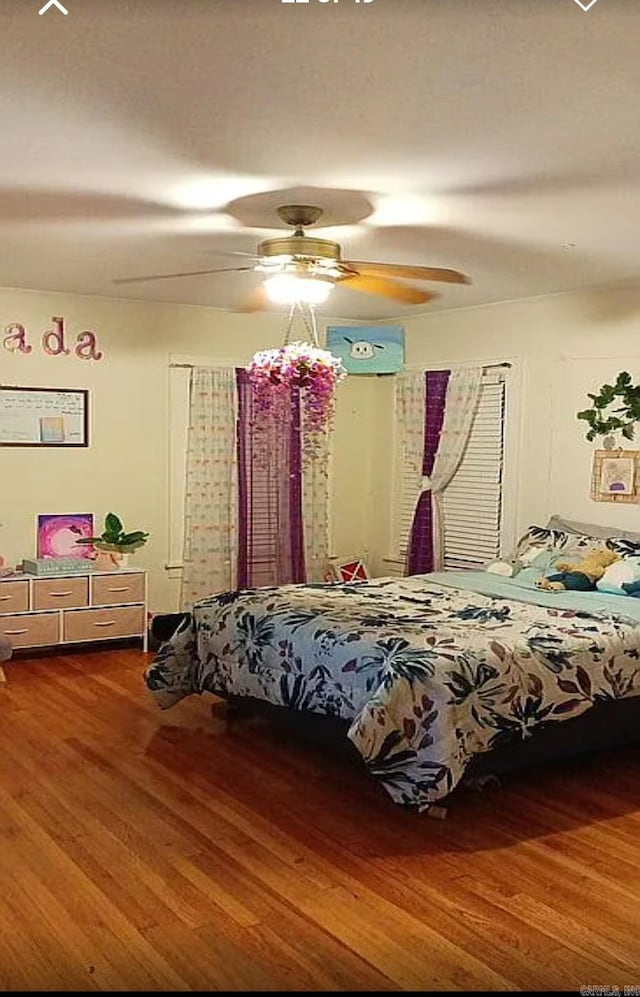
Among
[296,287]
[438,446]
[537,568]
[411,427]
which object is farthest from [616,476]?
[296,287]

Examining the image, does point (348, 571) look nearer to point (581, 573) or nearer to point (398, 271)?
point (581, 573)

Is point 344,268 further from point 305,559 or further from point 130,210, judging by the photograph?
point 305,559

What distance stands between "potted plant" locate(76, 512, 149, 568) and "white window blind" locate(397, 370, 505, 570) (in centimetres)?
224

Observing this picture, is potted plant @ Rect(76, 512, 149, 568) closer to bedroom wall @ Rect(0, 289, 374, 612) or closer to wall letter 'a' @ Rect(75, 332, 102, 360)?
bedroom wall @ Rect(0, 289, 374, 612)

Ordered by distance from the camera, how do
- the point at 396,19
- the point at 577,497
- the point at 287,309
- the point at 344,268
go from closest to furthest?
the point at 396,19
the point at 344,268
the point at 577,497
the point at 287,309

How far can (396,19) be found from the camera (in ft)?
7.52

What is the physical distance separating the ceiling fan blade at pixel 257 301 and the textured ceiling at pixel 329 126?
1.14 meters

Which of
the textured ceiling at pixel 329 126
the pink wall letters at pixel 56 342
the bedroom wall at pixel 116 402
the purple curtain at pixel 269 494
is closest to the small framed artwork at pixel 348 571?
the purple curtain at pixel 269 494

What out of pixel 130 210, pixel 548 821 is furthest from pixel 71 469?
pixel 548 821

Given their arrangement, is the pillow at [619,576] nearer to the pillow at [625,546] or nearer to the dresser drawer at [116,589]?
the pillow at [625,546]

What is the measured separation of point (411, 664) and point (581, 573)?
1.84 metres

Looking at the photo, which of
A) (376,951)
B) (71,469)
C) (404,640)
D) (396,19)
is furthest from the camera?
(71,469)

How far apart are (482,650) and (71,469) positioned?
3635mm

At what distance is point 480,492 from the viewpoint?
22.8 feet
